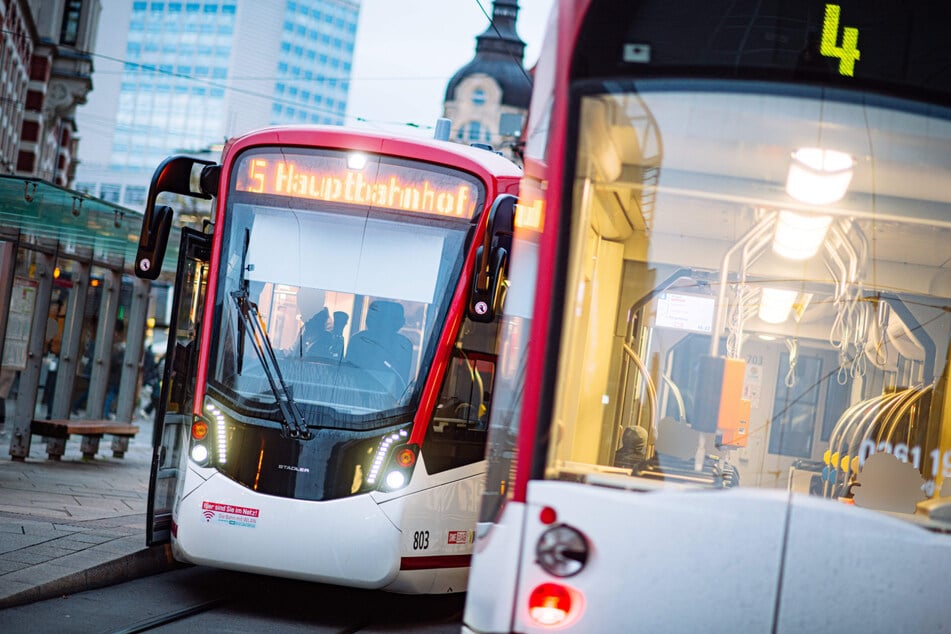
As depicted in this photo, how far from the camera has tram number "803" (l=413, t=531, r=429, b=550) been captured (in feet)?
27.5

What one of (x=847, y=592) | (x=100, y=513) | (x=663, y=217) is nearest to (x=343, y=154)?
(x=663, y=217)

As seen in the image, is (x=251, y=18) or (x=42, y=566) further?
(x=251, y=18)

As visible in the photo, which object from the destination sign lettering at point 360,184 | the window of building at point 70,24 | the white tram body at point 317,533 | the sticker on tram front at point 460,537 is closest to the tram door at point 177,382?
the white tram body at point 317,533

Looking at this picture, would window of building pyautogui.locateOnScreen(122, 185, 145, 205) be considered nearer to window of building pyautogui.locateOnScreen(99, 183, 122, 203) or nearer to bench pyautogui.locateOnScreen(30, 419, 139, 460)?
window of building pyautogui.locateOnScreen(99, 183, 122, 203)

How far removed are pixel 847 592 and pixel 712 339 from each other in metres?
2.89

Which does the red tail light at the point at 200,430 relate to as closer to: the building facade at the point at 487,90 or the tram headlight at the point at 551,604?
the tram headlight at the point at 551,604

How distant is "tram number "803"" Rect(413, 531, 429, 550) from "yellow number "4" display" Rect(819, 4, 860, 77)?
14.1 ft

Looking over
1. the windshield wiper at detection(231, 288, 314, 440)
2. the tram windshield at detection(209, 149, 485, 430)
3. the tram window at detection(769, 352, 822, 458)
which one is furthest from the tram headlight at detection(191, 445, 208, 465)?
the tram window at detection(769, 352, 822, 458)

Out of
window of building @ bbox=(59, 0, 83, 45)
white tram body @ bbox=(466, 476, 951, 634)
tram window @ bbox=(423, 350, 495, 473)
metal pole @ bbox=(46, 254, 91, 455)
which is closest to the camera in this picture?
white tram body @ bbox=(466, 476, 951, 634)

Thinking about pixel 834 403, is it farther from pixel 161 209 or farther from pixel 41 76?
pixel 41 76

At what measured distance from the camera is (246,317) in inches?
342

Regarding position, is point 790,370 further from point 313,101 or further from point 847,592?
point 313,101

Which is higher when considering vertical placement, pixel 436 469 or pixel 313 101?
pixel 313 101

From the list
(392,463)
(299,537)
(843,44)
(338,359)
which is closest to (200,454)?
(299,537)
